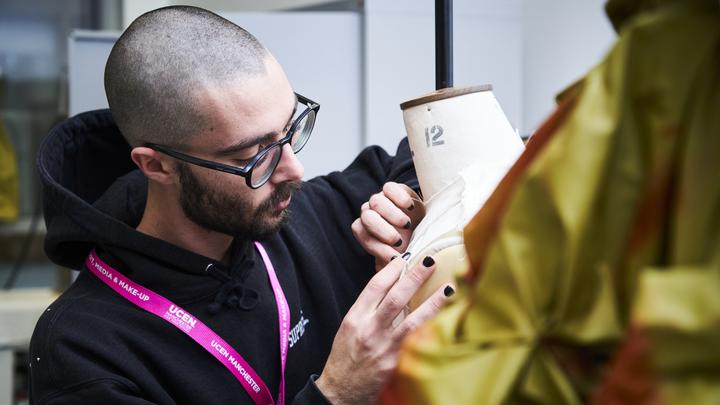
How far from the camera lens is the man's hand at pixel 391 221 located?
4.03ft

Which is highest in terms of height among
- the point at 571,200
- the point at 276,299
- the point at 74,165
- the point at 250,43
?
the point at 250,43

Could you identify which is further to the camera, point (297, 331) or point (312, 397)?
point (297, 331)

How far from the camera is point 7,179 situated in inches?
154

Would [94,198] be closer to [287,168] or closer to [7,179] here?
[287,168]

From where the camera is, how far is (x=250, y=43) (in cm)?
140

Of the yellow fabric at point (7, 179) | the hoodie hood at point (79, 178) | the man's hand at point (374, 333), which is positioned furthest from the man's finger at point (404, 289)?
the yellow fabric at point (7, 179)

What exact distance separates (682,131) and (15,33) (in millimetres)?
4480

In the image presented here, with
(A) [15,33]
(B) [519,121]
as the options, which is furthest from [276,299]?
(A) [15,33]

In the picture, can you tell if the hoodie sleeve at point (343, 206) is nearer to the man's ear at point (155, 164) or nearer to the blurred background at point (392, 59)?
the man's ear at point (155, 164)

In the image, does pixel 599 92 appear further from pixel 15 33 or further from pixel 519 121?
pixel 15 33

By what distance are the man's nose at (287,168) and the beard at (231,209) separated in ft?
0.06

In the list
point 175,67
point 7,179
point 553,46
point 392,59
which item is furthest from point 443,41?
point 7,179

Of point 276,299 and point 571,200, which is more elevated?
point 571,200

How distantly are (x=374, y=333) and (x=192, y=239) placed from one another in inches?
19.8
